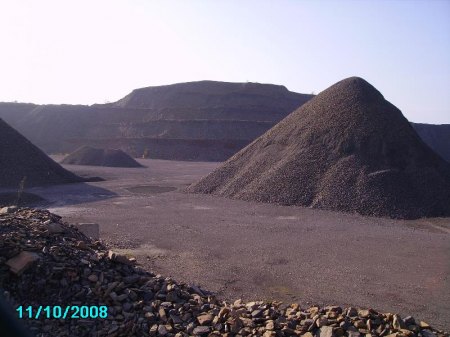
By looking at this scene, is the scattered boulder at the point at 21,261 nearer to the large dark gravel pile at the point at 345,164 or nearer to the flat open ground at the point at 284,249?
the flat open ground at the point at 284,249

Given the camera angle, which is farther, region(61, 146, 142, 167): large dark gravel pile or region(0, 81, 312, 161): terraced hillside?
region(0, 81, 312, 161): terraced hillside

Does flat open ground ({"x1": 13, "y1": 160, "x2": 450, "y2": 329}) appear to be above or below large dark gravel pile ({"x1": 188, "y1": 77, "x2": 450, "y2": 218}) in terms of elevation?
below

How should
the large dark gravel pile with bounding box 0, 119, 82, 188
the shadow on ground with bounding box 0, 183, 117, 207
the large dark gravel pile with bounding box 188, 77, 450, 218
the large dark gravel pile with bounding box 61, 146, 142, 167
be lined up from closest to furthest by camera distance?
the large dark gravel pile with bounding box 188, 77, 450, 218, the shadow on ground with bounding box 0, 183, 117, 207, the large dark gravel pile with bounding box 0, 119, 82, 188, the large dark gravel pile with bounding box 61, 146, 142, 167

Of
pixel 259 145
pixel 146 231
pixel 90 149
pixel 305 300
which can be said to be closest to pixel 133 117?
pixel 90 149

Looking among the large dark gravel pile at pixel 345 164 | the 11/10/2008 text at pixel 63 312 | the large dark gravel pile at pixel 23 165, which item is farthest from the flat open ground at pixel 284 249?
the large dark gravel pile at pixel 23 165

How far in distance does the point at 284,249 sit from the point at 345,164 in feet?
30.4

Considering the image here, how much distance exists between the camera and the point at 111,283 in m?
6.38

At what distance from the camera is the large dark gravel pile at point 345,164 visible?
18.4m

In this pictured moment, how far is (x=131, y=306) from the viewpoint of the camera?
611 centimetres

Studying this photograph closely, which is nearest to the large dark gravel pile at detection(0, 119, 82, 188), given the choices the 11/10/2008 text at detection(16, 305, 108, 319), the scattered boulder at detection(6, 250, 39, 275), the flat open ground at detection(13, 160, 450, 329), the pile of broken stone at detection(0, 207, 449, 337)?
the flat open ground at detection(13, 160, 450, 329)

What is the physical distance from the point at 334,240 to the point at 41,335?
A: 29.8 ft

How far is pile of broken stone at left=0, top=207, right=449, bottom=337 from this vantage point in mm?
5719

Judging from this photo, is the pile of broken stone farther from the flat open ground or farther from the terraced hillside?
the terraced hillside

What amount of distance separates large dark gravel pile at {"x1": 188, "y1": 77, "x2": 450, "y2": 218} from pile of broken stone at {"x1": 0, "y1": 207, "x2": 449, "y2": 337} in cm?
1201
